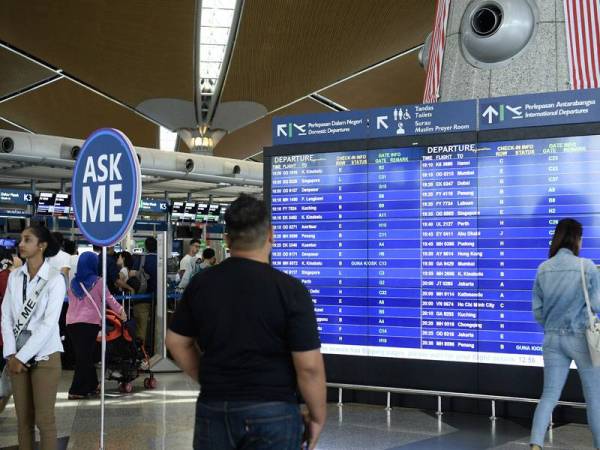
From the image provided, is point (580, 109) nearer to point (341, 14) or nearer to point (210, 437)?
point (210, 437)

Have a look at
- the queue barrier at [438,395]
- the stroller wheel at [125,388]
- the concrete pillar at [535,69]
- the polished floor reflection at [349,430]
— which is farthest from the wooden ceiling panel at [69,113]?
the queue barrier at [438,395]

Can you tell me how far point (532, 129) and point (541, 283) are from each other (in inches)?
68.8

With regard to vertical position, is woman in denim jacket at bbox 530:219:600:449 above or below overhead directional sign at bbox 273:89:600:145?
below

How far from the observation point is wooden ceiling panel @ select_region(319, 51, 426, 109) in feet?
98.2

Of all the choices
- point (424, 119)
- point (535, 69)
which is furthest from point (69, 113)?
point (424, 119)

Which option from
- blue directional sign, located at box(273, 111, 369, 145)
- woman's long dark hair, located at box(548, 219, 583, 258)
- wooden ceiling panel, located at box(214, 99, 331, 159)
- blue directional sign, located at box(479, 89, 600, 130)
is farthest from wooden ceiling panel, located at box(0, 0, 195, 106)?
woman's long dark hair, located at box(548, 219, 583, 258)

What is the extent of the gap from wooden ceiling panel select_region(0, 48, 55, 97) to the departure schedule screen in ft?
69.7

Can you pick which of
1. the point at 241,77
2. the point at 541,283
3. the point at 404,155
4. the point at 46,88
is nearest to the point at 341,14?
the point at 241,77

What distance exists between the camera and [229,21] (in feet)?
80.9

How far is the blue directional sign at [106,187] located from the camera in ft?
15.3

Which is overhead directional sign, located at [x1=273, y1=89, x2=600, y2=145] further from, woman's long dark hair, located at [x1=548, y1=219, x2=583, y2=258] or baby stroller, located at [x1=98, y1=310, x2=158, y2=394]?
baby stroller, located at [x1=98, y1=310, x2=158, y2=394]

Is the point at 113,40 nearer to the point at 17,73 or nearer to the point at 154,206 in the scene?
the point at 17,73

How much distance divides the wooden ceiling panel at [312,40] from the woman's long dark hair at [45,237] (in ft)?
60.7

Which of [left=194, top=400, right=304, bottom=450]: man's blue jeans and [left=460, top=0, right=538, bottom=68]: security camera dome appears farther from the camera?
[left=460, top=0, right=538, bottom=68]: security camera dome
